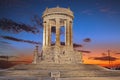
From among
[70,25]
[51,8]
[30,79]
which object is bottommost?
[30,79]

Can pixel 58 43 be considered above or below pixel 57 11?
below

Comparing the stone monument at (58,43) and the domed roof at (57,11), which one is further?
the domed roof at (57,11)

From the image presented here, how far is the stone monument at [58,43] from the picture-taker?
29.0 metres

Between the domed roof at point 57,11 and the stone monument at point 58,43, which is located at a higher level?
the domed roof at point 57,11

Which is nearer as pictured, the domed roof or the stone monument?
the stone monument

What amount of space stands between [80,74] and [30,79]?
530 centimetres

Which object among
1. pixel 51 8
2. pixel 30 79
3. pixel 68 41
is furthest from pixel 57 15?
pixel 30 79

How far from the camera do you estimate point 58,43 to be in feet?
99.2

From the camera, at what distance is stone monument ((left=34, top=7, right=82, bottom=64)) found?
29.0m

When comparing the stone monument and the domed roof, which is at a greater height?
the domed roof

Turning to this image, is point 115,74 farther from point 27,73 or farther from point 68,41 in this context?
point 68,41

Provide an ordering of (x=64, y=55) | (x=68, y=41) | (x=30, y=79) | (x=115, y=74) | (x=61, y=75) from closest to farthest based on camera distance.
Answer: (x=30, y=79)
(x=61, y=75)
(x=115, y=74)
(x=64, y=55)
(x=68, y=41)

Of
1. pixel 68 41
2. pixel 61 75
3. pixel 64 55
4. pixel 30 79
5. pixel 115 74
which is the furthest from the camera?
pixel 68 41

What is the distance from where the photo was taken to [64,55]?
96.3 feet
